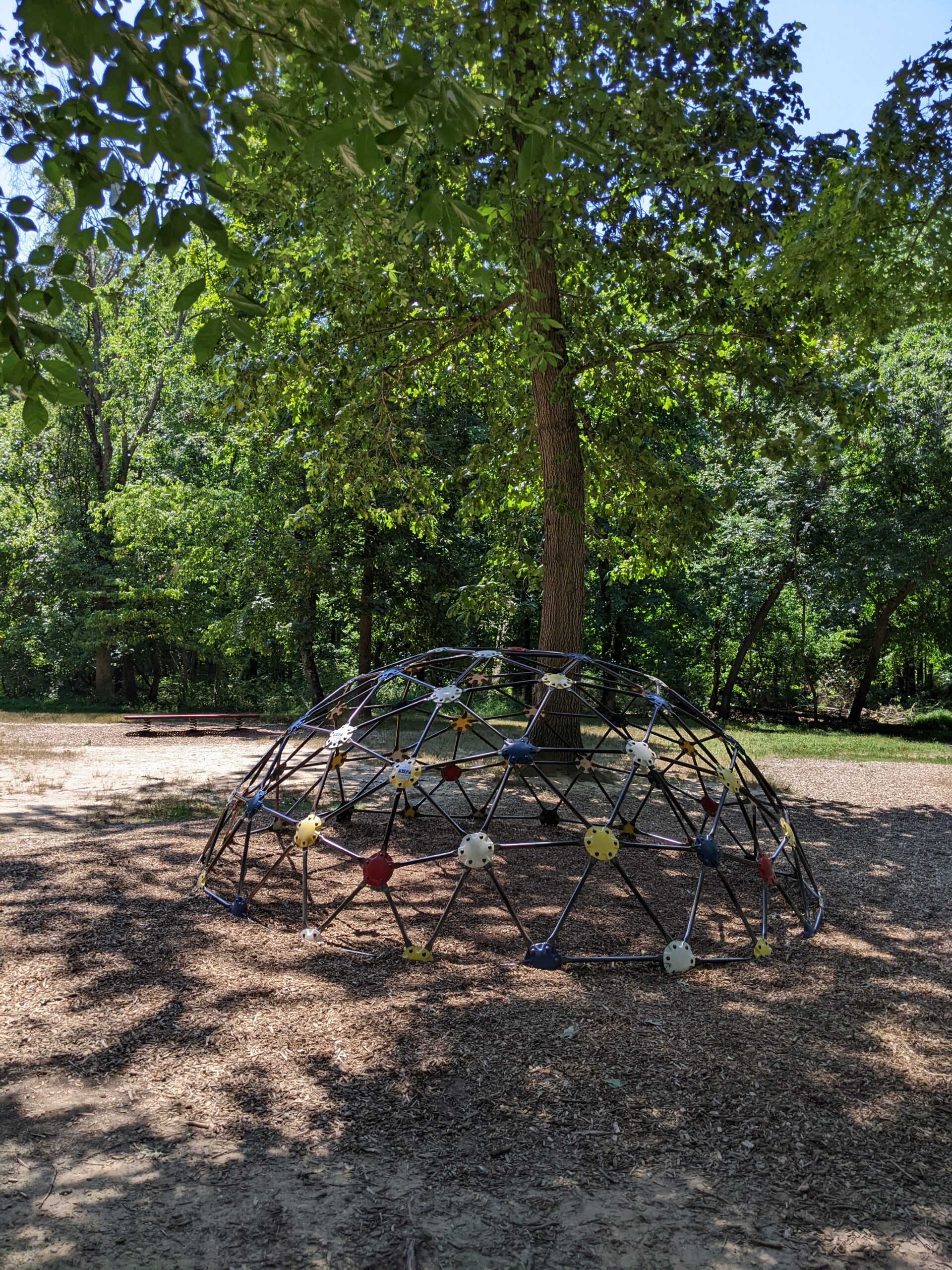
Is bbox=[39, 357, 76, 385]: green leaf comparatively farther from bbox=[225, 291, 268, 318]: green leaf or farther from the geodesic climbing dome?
the geodesic climbing dome

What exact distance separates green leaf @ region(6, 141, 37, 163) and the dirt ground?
3.41m

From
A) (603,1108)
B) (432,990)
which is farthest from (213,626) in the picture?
(603,1108)

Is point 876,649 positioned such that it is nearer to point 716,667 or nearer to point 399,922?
point 716,667

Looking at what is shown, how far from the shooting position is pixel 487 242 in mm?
5441

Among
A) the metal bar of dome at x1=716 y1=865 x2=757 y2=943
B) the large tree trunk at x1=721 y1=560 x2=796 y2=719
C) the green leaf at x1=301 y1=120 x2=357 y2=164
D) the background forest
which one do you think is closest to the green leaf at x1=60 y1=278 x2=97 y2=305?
the background forest

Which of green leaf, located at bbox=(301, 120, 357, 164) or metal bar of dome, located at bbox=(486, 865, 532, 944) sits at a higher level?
green leaf, located at bbox=(301, 120, 357, 164)

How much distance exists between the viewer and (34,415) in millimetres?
3018

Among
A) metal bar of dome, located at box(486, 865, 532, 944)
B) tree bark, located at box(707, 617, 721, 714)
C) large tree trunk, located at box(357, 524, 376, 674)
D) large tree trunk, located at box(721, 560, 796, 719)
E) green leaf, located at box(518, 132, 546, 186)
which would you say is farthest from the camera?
tree bark, located at box(707, 617, 721, 714)

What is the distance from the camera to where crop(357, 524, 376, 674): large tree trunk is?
59.4ft

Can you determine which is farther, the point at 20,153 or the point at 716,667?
the point at 716,667

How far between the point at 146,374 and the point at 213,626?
9.86m

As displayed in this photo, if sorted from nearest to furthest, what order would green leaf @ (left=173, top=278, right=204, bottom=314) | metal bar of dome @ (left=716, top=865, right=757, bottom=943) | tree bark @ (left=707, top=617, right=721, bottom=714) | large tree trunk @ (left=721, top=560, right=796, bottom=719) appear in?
green leaf @ (left=173, top=278, right=204, bottom=314) < metal bar of dome @ (left=716, top=865, right=757, bottom=943) < large tree trunk @ (left=721, top=560, right=796, bottom=719) < tree bark @ (left=707, top=617, right=721, bottom=714)

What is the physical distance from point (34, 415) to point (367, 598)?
1548 centimetres

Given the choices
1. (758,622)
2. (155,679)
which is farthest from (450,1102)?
(155,679)
